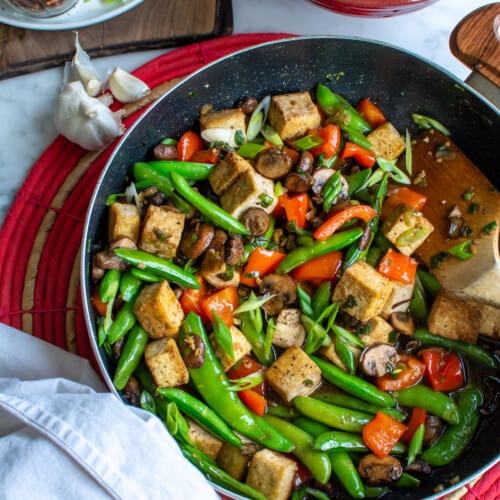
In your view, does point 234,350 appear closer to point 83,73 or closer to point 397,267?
point 397,267

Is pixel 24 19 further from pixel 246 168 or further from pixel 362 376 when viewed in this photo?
pixel 362 376

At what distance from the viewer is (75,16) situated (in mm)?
3543

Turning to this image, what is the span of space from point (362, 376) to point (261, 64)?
1.62m

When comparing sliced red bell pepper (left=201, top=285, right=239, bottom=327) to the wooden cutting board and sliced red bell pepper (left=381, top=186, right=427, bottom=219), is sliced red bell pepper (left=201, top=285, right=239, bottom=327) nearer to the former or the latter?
sliced red bell pepper (left=381, top=186, right=427, bottom=219)

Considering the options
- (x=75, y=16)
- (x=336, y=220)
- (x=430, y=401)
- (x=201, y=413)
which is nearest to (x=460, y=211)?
(x=336, y=220)

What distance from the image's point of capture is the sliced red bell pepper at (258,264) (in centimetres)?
332

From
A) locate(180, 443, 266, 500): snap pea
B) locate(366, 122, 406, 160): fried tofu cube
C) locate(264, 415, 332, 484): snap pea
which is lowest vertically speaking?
locate(180, 443, 266, 500): snap pea

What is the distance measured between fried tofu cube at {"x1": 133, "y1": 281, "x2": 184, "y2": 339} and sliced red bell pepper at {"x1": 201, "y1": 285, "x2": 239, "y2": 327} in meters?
0.14

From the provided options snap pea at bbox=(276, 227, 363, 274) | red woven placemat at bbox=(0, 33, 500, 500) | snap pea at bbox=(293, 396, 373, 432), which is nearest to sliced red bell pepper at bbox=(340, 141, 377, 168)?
snap pea at bbox=(276, 227, 363, 274)

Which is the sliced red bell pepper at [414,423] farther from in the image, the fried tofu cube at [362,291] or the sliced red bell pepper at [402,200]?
the sliced red bell pepper at [402,200]

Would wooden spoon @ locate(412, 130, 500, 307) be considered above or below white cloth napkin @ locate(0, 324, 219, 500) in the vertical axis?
above

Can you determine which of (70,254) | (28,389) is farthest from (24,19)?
(28,389)

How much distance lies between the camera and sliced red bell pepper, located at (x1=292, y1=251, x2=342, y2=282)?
3354mm

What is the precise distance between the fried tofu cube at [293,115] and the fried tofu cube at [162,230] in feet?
2.30
